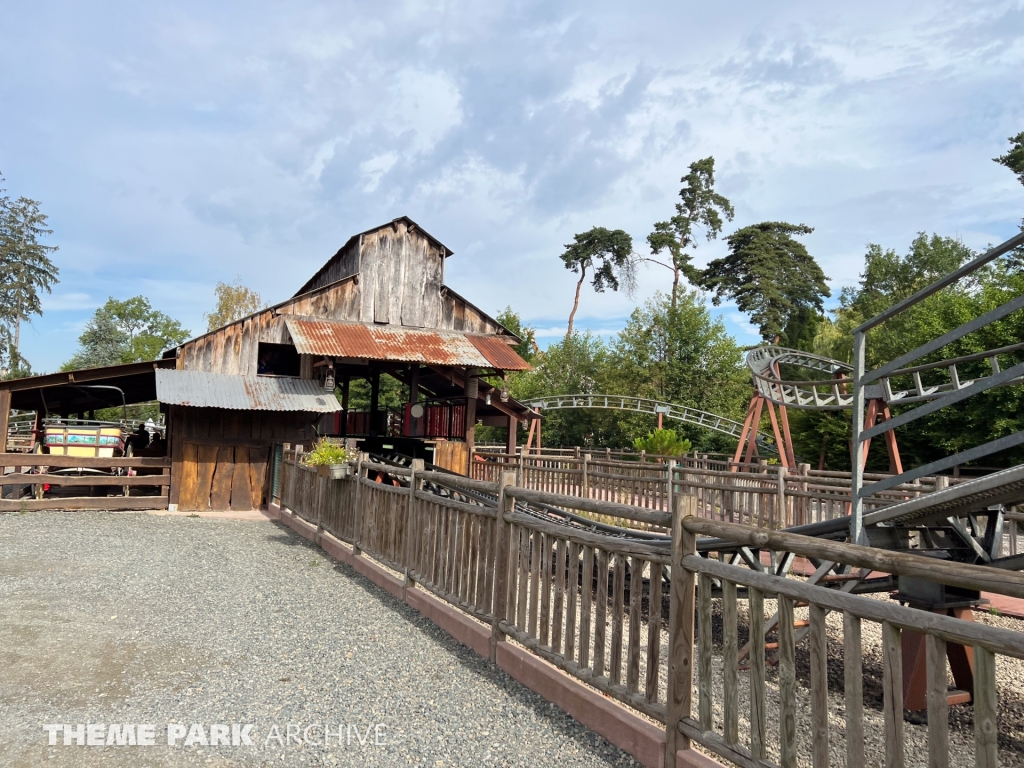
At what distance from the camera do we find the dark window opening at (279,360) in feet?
59.3

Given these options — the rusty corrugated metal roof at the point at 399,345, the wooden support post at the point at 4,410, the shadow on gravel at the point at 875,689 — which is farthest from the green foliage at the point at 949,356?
the wooden support post at the point at 4,410

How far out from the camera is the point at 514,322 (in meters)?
46.9

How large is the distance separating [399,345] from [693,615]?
14.2 meters

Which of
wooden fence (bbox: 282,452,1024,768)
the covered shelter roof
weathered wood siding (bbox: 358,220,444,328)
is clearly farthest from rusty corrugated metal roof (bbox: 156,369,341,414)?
wooden fence (bbox: 282,452,1024,768)

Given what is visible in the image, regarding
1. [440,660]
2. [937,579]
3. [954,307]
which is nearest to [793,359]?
[954,307]

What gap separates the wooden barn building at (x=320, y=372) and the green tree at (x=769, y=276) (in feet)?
90.3

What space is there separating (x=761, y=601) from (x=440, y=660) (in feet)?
9.43

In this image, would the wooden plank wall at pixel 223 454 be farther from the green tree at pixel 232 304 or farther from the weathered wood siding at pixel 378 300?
the green tree at pixel 232 304

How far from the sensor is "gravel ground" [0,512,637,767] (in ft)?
12.0

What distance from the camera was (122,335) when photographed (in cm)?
7556

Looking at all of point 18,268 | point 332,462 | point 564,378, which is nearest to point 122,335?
point 18,268

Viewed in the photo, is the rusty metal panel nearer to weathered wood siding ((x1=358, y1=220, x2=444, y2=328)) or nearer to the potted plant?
weathered wood siding ((x1=358, y1=220, x2=444, y2=328))

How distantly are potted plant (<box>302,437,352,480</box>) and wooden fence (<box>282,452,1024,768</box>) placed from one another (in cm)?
244

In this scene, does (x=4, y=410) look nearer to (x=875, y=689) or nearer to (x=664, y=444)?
(x=875, y=689)
